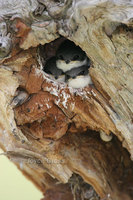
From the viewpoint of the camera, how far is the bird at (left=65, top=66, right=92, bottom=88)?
3.64 m

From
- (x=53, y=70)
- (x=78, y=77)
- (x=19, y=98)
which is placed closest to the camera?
(x=19, y=98)

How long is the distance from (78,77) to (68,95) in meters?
0.34

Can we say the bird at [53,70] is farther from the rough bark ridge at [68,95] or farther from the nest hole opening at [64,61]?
the rough bark ridge at [68,95]

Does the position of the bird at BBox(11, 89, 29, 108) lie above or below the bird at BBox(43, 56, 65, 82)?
above

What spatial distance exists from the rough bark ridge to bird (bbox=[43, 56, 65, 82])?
11 cm

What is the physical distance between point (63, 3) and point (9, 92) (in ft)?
3.21

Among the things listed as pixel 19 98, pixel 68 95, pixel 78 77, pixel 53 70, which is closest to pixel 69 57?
pixel 53 70

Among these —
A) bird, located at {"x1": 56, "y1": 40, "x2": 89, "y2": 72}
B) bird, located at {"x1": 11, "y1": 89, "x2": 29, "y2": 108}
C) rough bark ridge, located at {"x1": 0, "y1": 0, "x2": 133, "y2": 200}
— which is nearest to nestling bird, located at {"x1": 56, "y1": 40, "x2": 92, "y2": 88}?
bird, located at {"x1": 56, "y1": 40, "x2": 89, "y2": 72}

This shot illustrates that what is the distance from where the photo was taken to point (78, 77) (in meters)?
3.84

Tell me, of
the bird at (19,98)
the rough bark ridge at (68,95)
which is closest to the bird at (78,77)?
the rough bark ridge at (68,95)

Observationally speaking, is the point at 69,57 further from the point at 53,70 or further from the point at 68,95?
the point at 68,95

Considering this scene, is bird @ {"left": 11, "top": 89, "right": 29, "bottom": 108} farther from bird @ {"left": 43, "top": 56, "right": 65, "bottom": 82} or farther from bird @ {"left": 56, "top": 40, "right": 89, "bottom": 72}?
bird @ {"left": 56, "top": 40, "right": 89, "bottom": 72}

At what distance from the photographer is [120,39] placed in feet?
9.82

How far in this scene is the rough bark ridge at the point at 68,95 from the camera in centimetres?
302
